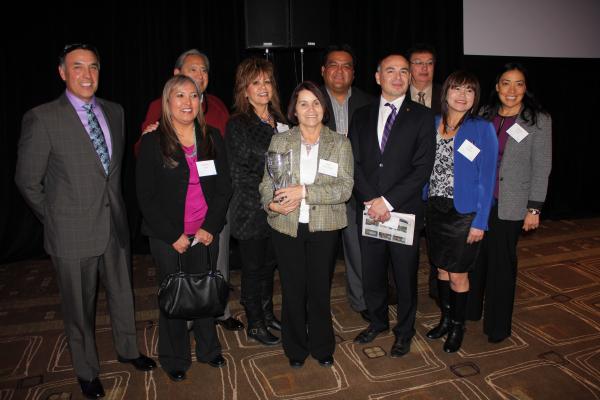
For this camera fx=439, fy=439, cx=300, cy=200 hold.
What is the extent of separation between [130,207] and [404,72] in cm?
376

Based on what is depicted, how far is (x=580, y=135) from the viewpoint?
682 cm

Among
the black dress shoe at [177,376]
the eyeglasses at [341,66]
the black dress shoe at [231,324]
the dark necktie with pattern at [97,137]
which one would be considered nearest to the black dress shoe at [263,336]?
the black dress shoe at [231,324]

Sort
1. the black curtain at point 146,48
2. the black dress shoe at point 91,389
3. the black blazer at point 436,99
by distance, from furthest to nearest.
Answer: the black curtain at point 146,48
the black blazer at point 436,99
the black dress shoe at point 91,389

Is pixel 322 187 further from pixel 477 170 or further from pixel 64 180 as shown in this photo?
pixel 64 180

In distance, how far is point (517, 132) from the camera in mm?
2760

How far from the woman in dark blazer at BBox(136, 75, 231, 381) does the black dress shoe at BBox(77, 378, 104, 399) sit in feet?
1.19

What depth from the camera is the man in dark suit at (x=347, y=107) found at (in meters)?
3.38

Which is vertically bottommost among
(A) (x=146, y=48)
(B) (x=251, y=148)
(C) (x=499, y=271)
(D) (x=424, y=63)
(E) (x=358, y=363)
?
(E) (x=358, y=363)

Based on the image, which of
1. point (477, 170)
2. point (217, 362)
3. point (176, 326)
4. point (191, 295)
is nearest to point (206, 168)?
point (191, 295)

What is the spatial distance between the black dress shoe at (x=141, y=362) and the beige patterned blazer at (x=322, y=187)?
1.21 metres

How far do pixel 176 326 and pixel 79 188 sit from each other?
3.15ft

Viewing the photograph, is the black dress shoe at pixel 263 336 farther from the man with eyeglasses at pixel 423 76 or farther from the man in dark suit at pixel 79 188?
the man with eyeglasses at pixel 423 76

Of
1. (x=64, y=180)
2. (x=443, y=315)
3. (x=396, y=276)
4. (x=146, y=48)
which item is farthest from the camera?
(x=146, y=48)

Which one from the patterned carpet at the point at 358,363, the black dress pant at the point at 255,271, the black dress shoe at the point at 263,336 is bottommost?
the patterned carpet at the point at 358,363
